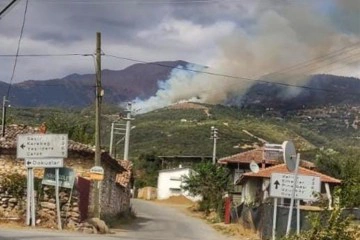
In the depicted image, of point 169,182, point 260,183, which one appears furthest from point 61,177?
point 169,182

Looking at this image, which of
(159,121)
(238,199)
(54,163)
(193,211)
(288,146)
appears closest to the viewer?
(288,146)

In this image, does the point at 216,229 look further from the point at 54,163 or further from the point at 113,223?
the point at 54,163

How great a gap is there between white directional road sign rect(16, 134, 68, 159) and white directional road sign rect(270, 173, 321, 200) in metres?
10.4

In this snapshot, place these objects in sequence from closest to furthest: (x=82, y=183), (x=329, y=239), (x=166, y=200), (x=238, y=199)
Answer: (x=329, y=239) → (x=82, y=183) → (x=238, y=199) → (x=166, y=200)

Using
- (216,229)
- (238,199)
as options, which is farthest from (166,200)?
(216,229)

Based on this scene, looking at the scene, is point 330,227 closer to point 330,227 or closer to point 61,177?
point 330,227

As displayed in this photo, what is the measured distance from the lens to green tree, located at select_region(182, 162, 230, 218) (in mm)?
58431

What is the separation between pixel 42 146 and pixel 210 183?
112ft

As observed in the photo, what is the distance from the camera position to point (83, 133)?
6091 cm

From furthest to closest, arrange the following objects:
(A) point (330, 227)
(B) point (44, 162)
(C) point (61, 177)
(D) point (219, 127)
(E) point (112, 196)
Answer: (D) point (219, 127), (E) point (112, 196), (C) point (61, 177), (B) point (44, 162), (A) point (330, 227)

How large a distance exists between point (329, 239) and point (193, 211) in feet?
155

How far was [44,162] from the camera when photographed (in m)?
28.2

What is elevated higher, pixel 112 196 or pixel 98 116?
pixel 98 116

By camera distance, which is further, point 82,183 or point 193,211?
point 193,211
